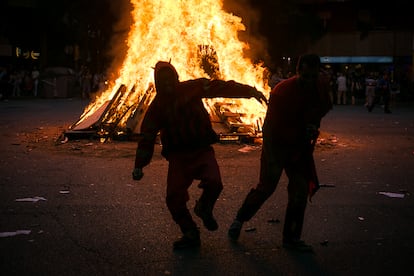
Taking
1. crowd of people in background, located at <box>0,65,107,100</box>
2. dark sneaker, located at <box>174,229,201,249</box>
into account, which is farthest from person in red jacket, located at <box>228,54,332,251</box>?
crowd of people in background, located at <box>0,65,107,100</box>

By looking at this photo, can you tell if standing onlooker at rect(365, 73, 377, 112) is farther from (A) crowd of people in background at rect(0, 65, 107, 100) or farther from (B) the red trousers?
(B) the red trousers

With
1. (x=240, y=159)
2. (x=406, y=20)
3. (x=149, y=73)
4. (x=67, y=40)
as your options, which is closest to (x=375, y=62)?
(x=406, y=20)

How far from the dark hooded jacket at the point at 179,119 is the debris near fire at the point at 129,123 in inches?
294

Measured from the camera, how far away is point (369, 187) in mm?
7953

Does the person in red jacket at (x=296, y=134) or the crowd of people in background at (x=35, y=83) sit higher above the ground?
the crowd of people in background at (x=35, y=83)

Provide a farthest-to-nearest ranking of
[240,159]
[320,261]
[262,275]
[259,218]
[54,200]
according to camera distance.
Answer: [240,159] < [54,200] < [259,218] < [320,261] < [262,275]

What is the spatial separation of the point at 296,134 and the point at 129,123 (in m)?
8.41

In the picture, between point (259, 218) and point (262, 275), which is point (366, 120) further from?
point (262, 275)

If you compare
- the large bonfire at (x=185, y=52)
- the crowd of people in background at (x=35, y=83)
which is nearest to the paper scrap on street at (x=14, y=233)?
the large bonfire at (x=185, y=52)

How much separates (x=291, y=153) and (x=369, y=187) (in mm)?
3351

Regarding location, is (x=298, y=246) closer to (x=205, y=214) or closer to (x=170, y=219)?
(x=205, y=214)

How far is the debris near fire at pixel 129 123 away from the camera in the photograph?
12.8 m

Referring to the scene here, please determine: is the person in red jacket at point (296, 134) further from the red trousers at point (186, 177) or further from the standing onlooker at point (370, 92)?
the standing onlooker at point (370, 92)

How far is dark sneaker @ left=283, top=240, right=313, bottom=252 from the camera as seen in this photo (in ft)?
16.3
